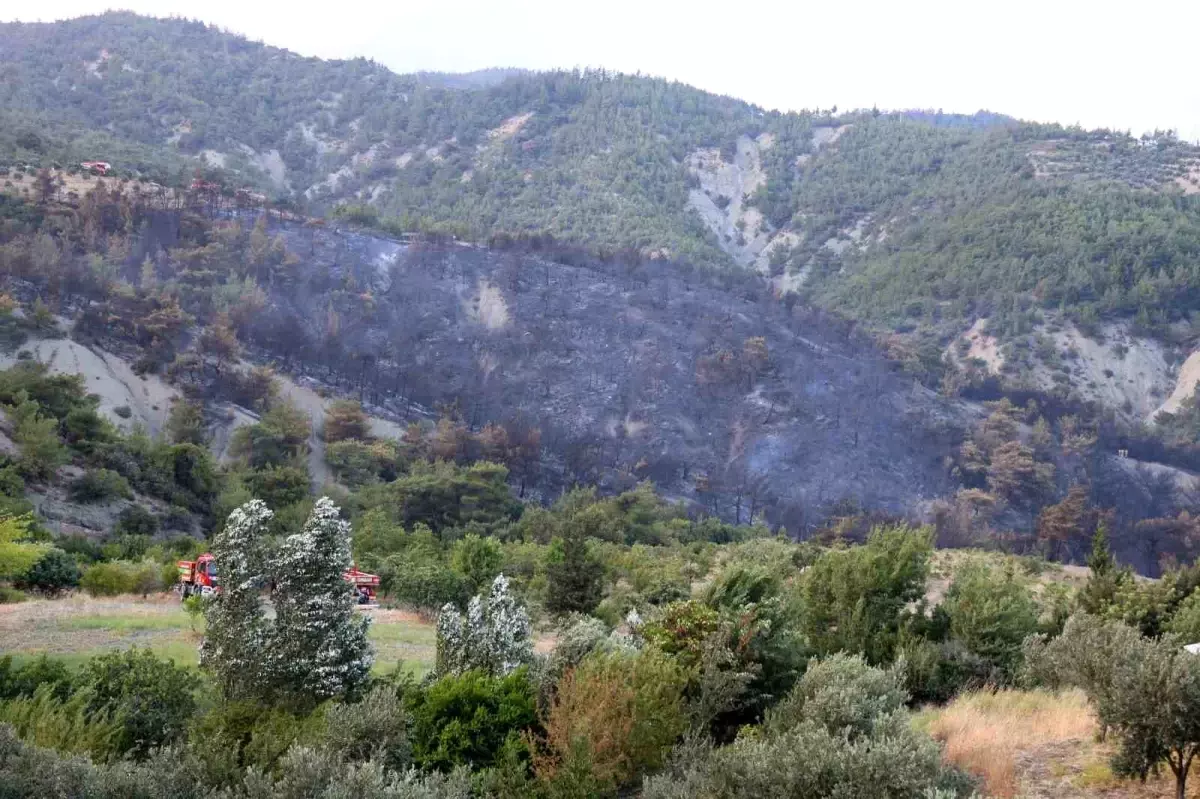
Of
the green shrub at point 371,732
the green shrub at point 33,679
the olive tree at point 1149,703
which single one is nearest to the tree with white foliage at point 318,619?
the green shrub at point 371,732

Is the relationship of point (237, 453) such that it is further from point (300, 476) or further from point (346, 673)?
point (346, 673)

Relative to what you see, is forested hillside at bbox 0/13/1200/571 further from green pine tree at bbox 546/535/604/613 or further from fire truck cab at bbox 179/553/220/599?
green pine tree at bbox 546/535/604/613

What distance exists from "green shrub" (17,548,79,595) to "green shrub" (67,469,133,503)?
11.2m

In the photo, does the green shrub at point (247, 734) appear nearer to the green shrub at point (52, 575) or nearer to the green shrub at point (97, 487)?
the green shrub at point (52, 575)

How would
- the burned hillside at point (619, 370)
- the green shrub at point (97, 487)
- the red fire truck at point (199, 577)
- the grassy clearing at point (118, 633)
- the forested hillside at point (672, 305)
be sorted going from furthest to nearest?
the burned hillside at point (619, 370) < the forested hillside at point (672, 305) < the green shrub at point (97, 487) < the red fire truck at point (199, 577) < the grassy clearing at point (118, 633)

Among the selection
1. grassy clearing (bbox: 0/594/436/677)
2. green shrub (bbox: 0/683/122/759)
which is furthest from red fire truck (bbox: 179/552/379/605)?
green shrub (bbox: 0/683/122/759)

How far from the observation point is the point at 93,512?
3216 centimetres

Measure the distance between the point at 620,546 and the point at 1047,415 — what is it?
47918 mm

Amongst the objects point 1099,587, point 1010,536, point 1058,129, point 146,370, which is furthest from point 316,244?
point 1058,129

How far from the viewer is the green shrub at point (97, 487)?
3247 cm

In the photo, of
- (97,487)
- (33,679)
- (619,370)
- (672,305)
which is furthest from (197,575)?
(672,305)

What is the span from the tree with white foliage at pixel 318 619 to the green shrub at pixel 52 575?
1321 cm

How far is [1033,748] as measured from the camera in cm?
916

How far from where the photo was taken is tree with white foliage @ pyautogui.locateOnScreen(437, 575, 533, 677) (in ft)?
34.3
